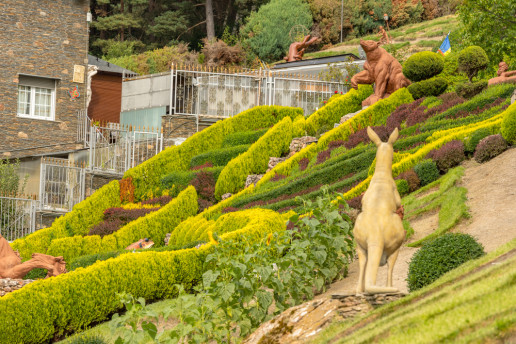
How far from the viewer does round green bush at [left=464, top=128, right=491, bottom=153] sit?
1944cm

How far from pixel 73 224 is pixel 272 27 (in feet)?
108

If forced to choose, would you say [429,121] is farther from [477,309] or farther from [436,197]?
[477,309]

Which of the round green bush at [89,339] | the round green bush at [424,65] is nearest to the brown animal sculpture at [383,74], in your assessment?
the round green bush at [424,65]

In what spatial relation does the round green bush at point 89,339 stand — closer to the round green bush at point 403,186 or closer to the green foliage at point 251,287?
the green foliage at point 251,287

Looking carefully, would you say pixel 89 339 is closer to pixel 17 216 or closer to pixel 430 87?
pixel 17 216

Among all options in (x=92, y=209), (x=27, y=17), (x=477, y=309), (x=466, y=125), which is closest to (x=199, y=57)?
(x=27, y=17)

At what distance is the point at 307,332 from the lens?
10422mm

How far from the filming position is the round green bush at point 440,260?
11.9 m

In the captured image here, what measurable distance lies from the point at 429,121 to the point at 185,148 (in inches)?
353

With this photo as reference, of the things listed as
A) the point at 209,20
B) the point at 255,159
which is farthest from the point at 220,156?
the point at 209,20

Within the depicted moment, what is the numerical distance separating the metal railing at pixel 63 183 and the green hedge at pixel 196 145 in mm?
3377

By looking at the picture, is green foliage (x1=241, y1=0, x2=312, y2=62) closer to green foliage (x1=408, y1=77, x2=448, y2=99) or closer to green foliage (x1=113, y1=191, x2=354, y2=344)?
green foliage (x1=408, y1=77, x2=448, y2=99)

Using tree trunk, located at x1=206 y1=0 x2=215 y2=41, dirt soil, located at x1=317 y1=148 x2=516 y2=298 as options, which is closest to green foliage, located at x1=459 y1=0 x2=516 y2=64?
dirt soil, located at x1=317 y1=148 x2=516 y2=298

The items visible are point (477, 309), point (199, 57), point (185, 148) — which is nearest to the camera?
point (477, 309)
